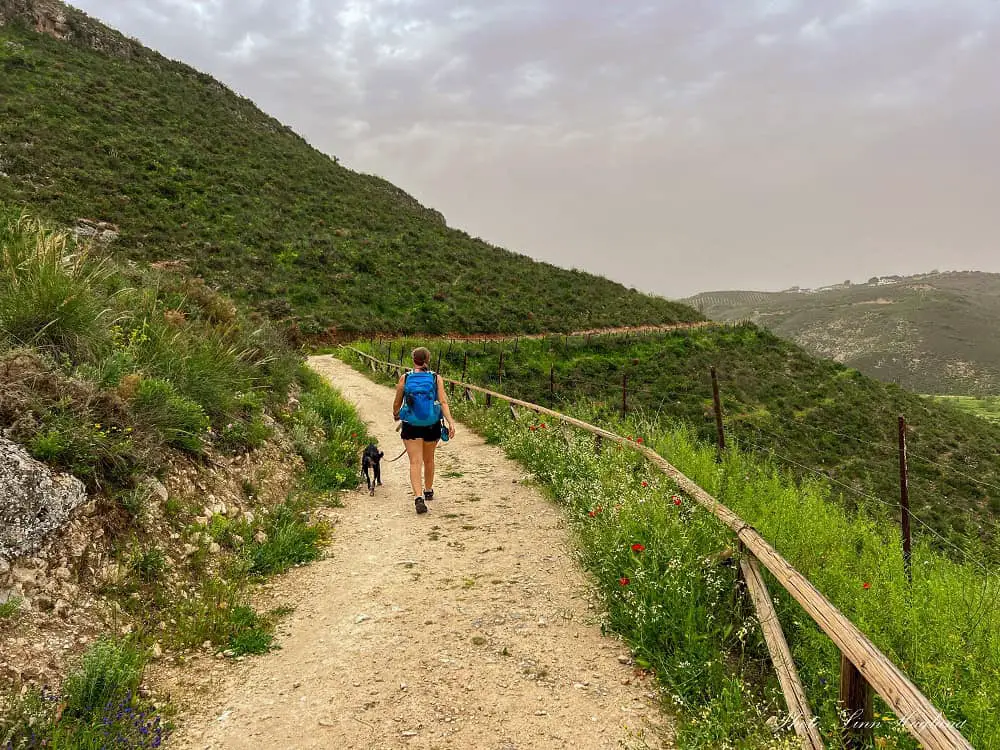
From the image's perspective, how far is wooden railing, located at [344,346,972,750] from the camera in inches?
68.2

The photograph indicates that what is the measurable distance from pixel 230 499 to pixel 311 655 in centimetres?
223

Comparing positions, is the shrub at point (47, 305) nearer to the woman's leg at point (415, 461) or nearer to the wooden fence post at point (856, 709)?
the woman's leg at point (415, 461)

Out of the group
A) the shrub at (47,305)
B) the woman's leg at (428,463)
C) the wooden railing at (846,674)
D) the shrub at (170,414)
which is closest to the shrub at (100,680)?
the shrub at (170,414)

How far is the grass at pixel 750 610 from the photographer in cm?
258

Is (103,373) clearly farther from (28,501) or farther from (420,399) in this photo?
(420,399)

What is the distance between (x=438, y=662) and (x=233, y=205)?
143 feet

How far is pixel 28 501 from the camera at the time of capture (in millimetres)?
3266

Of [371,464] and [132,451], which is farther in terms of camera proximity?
[371,464]

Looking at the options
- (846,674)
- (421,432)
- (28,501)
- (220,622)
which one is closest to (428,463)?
(421,432)

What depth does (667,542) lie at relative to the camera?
401 centimetres

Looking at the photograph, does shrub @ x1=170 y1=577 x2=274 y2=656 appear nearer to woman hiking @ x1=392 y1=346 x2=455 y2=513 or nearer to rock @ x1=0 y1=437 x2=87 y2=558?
rock @ x1=0 y1=437 x2=87 y2=558

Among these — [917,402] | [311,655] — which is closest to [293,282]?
[311,655]

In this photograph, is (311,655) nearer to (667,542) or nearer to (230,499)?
(230,499)

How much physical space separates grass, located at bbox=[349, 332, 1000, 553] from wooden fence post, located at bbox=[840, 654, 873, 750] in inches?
741
